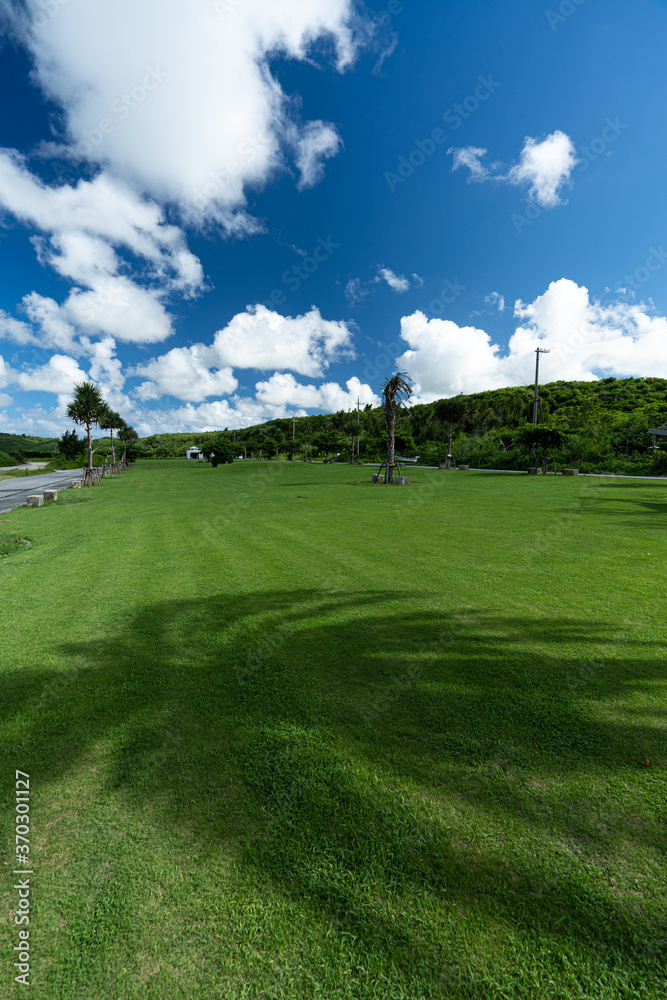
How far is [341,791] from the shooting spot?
259 centimetres

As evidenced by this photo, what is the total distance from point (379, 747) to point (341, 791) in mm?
461

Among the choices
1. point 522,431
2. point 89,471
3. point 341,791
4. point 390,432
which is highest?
point 522,431

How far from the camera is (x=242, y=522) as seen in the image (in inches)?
502

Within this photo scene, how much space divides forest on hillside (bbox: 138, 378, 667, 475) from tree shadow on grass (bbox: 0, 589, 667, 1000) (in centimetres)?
2971

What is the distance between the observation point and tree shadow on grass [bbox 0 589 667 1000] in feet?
6.37

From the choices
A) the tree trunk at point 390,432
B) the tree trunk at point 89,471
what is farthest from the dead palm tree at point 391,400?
the tree trunk at point 89,471

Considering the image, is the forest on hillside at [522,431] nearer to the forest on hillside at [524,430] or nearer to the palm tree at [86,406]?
the forest on hillside at [524,430]

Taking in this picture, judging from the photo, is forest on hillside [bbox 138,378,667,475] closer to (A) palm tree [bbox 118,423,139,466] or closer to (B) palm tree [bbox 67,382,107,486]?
(A) palm tree [bbox 118,423,139,466]

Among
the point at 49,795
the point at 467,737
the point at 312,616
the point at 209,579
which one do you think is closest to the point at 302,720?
the point at 467,737

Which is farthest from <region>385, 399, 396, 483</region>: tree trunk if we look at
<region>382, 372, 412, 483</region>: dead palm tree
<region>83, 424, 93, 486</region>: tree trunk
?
<region>83, 424, 93, 486</region>: tree trunk

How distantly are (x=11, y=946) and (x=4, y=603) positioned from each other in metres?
5.28

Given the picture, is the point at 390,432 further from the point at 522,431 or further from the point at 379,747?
the point at 379,747

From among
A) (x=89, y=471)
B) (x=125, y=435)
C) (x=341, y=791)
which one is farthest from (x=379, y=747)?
(x=125, y=435)

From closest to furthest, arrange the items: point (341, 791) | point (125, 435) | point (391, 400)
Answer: point (341, 791)
point (391, 400)
point (125, 435)
